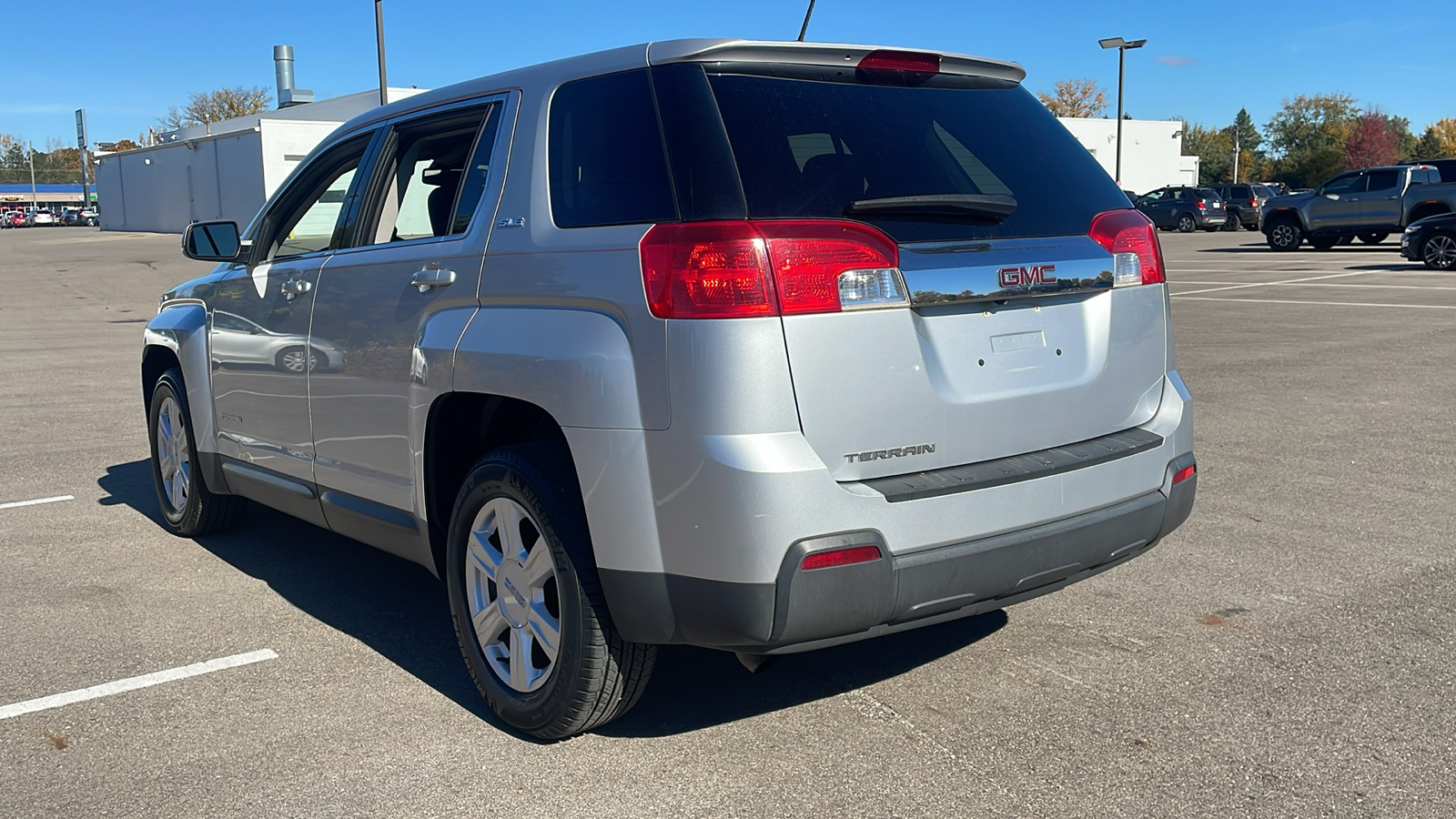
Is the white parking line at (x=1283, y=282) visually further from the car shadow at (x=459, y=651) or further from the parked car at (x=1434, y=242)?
the car shadow at (x=459, y=651)

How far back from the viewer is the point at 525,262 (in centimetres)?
346

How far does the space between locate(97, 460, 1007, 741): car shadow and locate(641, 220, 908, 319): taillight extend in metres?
1.31

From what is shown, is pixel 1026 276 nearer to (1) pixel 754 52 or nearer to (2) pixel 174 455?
(1) pixel 754 52

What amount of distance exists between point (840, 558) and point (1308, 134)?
5420 inches

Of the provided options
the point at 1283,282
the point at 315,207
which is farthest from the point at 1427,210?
the point at 315,207

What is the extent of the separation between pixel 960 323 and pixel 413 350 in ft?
5.57

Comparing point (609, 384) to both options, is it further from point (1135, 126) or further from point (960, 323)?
point (1135, 126)

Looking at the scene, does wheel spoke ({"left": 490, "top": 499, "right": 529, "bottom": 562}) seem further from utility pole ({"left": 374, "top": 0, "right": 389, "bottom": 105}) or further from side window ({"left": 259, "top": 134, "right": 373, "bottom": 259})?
utility pole ({"left": 374, "top": 0, "right": 389, "bottom": 105})

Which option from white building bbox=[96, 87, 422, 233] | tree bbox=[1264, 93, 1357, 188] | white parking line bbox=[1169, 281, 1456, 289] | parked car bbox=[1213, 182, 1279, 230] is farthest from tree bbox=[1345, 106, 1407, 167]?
white parking line bbox=[1169, 281, 1456, 289]

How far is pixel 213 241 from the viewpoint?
5.41 meters

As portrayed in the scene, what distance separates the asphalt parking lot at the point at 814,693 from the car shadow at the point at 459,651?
2 centimetres

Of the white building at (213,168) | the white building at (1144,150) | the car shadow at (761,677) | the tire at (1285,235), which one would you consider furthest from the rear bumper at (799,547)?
the white building at (1144,150)

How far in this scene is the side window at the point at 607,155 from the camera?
3.18 m

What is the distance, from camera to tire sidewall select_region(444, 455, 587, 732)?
330cm
